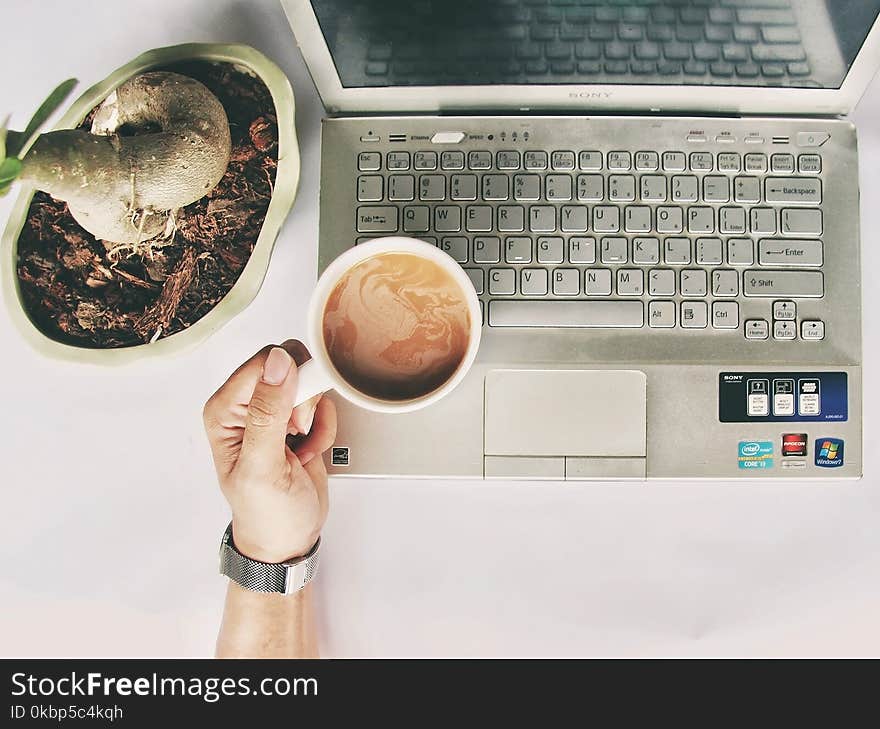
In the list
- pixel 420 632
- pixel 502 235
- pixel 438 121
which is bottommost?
pixel 420 632

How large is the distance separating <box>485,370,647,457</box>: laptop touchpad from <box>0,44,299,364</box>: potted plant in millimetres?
254

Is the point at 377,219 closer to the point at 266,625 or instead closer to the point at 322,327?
the point at 322,327

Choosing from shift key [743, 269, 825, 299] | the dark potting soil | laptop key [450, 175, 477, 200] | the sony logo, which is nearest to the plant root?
the dark potting soil

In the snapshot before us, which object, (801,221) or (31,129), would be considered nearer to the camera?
(31,129)

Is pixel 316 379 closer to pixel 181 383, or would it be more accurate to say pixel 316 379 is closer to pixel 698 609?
pixel 181 383

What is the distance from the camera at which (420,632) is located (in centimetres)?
75

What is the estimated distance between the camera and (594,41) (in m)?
0.59

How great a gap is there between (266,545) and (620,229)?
0.45 meters

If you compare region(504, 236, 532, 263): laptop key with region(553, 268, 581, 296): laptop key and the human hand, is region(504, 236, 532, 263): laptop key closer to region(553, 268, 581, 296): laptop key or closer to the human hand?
region(553, 268, 581, 296): laptop key

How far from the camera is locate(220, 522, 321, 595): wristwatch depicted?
70 centimetres

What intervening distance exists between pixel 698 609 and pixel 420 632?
0.95 feet

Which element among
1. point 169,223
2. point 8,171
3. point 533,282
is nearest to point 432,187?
point 533,282

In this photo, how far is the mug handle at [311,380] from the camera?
57 centimetres
